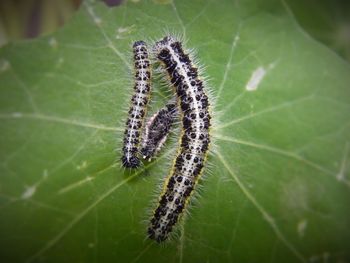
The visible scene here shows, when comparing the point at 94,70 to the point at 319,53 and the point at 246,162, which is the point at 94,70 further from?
the point at 319,53

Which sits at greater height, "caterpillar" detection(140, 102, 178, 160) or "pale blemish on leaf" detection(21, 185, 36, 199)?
"caterpillar" detection(140, 102, 178, 160)

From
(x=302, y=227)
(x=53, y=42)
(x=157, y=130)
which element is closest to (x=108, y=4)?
(x=53, y=42)

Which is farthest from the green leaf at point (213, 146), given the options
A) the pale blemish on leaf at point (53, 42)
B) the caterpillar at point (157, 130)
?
the caterpillar at point (157, 130)

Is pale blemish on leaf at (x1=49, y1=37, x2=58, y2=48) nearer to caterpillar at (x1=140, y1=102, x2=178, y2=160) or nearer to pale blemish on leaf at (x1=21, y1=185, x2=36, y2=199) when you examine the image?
caterpillar at (x1=140, y1=102, x2=178, y2=160)

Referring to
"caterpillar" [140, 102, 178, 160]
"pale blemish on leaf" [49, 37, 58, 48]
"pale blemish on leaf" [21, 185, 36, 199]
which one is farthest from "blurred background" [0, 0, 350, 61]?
"pale blemish on leaf" [21, 185, 36, 199]

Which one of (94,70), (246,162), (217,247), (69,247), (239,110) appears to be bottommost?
(217,247)

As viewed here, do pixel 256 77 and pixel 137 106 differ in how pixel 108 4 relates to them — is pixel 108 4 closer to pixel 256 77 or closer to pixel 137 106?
pixel 137 106

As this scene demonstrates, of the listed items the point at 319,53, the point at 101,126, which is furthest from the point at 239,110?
the point at 101,126
